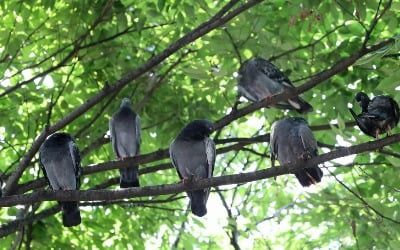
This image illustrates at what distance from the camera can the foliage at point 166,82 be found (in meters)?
6.18

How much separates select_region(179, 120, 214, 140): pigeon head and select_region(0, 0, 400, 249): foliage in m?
0.37

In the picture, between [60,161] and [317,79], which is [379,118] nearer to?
[317,79]

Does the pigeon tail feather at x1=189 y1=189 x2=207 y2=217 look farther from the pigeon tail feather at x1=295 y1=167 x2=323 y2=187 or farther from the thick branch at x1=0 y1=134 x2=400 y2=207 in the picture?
the thick branch at x1=0 y1=134 x2=400 y2=207

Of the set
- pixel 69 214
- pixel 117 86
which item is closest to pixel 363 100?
pixel 117 86

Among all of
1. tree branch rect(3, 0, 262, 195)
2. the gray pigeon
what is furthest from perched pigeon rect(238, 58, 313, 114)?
the gray pigeon

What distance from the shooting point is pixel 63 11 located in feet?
21.7

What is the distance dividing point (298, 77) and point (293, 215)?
6.45ft

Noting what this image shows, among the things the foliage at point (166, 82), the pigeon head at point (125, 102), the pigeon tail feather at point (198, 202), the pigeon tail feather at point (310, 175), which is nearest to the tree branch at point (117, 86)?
the foliage at point (166, 82)

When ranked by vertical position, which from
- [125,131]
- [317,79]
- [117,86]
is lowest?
[317,79]

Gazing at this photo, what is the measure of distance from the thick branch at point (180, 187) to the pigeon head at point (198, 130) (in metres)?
1.54

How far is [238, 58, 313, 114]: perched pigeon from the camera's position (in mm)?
6703

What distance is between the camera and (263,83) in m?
7.55

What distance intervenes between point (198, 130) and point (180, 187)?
1637 mm

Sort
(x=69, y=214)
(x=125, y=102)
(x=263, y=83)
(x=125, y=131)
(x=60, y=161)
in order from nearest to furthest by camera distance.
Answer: (x=69, y=214), (x=60, y=161), (x=125, y=131), (x=125, y=102), (x=263, y=83)
